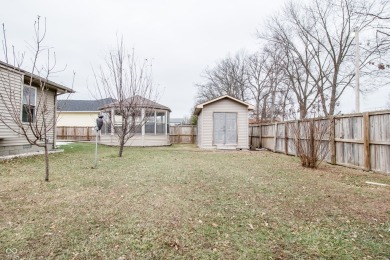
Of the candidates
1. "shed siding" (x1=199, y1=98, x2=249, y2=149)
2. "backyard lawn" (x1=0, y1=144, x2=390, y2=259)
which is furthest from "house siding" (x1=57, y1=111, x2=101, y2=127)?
"backyard lawn" (x1=0, y1=144, x2=390, y2=259)

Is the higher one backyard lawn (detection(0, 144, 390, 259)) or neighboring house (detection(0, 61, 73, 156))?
neighboring house (detection(0, 61, 73, 156))

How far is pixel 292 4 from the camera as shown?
22.0 metres

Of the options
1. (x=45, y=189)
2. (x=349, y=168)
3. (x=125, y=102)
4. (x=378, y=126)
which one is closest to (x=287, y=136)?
(x=349, y=168)

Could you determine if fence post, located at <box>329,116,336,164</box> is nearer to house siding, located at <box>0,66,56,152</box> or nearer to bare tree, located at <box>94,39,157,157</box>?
bare tree, located at <box>94,39,157,157</box>

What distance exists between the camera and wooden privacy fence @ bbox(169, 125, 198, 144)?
23.4m

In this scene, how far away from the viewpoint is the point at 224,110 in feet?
53.0

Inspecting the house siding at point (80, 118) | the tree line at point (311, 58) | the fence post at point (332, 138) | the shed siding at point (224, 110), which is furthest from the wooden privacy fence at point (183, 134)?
the fence post at point (332, 138)

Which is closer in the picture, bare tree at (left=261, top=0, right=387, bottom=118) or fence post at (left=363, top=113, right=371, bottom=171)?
fence post at (left=363, top=113, right=371, bottom=171)

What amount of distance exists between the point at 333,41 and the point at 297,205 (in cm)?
2107

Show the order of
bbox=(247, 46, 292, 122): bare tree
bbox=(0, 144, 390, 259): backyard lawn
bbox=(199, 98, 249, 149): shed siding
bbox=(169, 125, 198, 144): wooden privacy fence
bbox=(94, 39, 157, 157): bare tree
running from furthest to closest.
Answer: bbox=(247, 46, 292, 122): bare tree → bbox=(169, 125, 198, 144): wooden privacy fence → bbox=(199, 98, 249, 149): shed siding → bbox=(94, 39, 157, 157): bare tree → bbox=(0, 144, 390, 259): backyard lawn

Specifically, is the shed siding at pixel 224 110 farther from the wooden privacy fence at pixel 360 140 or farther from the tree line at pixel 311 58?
the wooden privacy fence at pixel 360 140

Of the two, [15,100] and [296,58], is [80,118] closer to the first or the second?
[15,100]

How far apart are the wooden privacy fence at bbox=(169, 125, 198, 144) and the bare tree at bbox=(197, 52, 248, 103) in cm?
1202

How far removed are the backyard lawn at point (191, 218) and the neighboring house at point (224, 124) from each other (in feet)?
31.8
